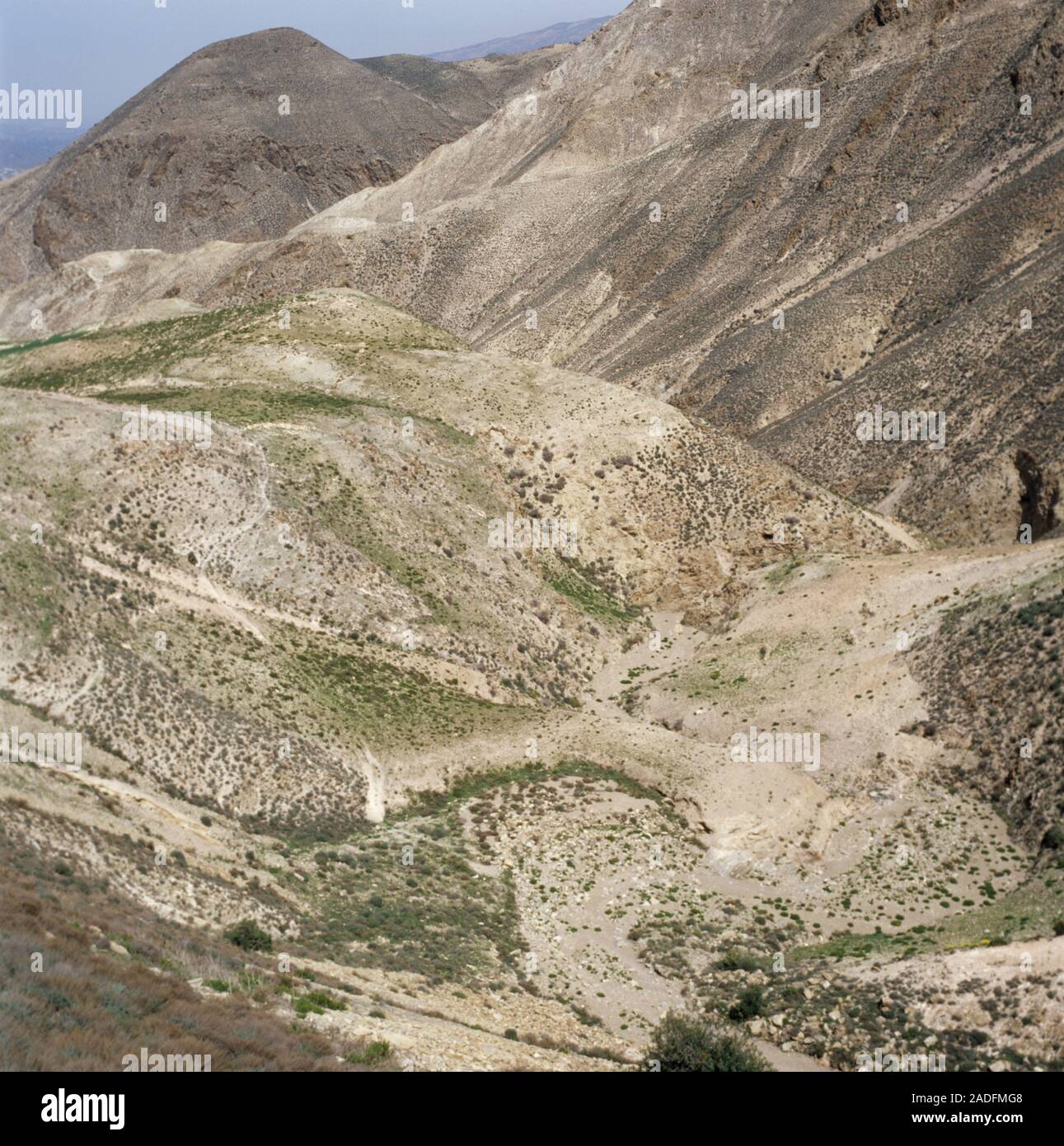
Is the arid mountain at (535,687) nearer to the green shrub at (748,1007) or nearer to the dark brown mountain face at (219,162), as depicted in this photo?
the green shrub at (748,1007)

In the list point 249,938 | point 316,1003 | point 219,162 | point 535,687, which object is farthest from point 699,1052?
point 219,162

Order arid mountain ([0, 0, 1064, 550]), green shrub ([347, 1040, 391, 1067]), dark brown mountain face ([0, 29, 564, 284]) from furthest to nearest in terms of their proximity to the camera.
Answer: dark brown mountain face ([0, 29, 564, 284]) → arid mountain ([0, 0, 1064, 550]) → green shrub ([347, 1040, 391, 1067])

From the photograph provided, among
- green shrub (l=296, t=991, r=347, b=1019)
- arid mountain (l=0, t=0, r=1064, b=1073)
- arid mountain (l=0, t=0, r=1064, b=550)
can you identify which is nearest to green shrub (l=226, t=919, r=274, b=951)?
arid mountain (l=0, t=0, r=1064, b=1073)

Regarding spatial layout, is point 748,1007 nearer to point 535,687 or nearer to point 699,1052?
point 699,1052

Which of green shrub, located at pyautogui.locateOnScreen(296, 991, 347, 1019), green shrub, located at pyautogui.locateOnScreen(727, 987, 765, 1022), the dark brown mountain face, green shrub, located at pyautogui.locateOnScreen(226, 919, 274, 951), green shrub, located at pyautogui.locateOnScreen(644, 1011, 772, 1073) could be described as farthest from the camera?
the dark brown mountain face

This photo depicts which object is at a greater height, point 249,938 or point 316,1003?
point 249,938

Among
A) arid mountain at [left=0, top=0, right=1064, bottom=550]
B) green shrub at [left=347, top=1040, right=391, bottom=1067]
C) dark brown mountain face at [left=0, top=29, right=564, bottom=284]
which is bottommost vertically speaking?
green shrub at [left=347, top=1040, right=391, bottom=1067]

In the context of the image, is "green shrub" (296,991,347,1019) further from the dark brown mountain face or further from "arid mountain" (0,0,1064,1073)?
the dark brown mountain face

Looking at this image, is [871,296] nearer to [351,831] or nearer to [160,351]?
[160,351]

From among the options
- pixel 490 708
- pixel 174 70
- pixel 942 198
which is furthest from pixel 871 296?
pixel 174 70
